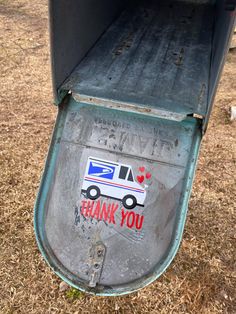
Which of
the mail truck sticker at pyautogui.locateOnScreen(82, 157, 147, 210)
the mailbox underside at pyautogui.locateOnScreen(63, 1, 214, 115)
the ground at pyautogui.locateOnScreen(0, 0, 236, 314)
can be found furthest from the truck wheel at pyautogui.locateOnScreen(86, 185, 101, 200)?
the ground at pyautogui.locateOnScreen(0, 0, 236, 314)

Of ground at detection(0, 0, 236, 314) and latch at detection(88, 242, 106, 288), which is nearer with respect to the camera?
latch at detection(88, 242, 106, 288)

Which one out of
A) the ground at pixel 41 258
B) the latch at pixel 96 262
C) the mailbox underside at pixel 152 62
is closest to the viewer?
the latch at pixel 96 262

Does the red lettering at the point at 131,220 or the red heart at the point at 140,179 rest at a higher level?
the red heart at the point at 140,179

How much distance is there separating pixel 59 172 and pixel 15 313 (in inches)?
35.7

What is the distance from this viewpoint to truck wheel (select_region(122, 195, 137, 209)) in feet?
6.03

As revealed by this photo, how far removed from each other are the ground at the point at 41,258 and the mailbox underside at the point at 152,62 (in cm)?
103

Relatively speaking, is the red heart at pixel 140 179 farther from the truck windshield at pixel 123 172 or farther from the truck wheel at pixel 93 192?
the truck wheel at pixel 93 192

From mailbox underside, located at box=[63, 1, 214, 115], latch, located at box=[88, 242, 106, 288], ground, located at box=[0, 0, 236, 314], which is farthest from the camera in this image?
ground, located at box=[0, 0, 236, 314]

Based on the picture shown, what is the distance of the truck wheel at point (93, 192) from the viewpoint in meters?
1.86

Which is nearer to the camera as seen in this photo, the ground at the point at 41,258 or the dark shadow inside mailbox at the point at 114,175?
the dark shadow inside mailbox at the point at 114,175

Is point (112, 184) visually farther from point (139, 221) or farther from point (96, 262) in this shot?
point (96, 262)

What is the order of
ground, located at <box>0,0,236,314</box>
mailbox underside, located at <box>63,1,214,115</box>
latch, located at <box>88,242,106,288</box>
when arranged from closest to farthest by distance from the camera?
latch, located at <box>88,242,106,288</box>
mailbox underside, located at <box>63,1,214,115</box>
ground, located at <box>0,0,236,314</box>

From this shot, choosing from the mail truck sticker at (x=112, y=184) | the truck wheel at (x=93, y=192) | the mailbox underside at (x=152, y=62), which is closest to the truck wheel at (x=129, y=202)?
the mail truck sticker at (x=112, y=184)

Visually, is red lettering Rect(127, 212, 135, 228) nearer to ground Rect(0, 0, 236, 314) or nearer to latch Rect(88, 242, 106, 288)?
latch Rect(88, 242, 106, 288)
